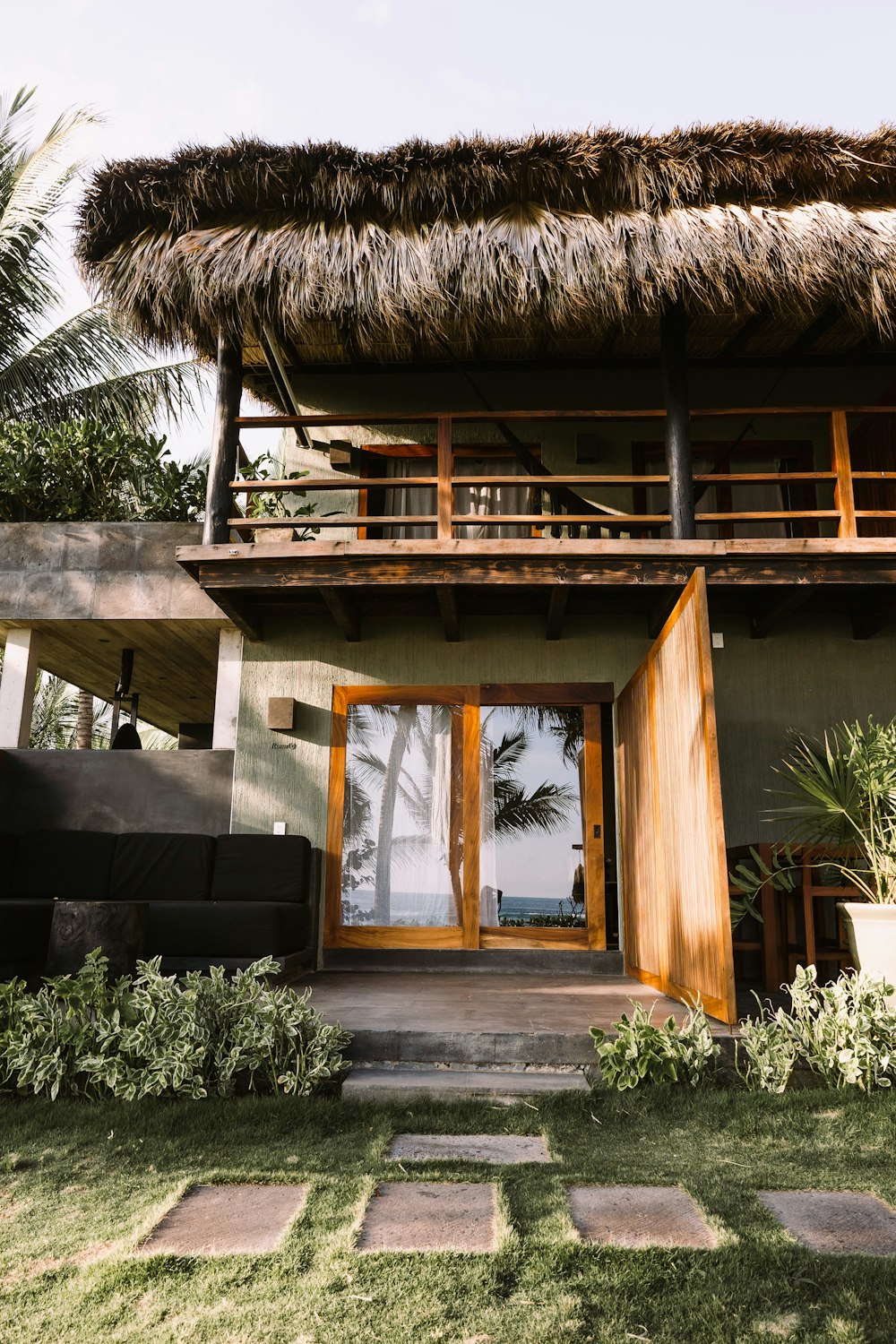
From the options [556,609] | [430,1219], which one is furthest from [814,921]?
[430,1219]

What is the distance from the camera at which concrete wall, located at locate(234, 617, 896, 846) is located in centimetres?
622

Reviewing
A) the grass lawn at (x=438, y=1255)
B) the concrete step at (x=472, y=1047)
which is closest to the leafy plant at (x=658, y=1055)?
the grass lawn at (x=438, y=1255)

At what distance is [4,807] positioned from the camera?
622 cm

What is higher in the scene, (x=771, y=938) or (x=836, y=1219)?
(x=771, y=938)

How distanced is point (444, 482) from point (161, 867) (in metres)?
2.89

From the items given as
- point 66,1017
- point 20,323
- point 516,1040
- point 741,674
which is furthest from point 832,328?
point 20,323

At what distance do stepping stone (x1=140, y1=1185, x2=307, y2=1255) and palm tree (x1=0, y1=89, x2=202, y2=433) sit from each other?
9.86 m

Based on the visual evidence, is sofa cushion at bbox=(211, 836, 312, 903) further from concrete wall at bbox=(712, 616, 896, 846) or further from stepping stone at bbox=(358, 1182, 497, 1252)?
stepping stone at bbox=(358, 1182, 497, 1252)

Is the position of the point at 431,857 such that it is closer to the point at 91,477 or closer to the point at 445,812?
the point at 445,812

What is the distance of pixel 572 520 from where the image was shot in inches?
216

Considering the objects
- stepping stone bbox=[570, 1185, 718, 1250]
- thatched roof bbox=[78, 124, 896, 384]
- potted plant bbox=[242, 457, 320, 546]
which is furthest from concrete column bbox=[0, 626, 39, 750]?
stepping stone bbox=[570, 1185, 718, 1250]

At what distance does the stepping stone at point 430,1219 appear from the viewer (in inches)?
79.7

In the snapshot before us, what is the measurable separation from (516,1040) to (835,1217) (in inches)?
58.1

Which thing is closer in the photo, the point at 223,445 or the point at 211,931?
the point at 211,931
